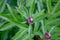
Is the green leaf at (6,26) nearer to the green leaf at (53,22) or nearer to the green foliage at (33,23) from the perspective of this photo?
the green foliage at (33,23)

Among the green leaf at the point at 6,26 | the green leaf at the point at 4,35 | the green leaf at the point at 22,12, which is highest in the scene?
the green leaf at the point at 22,12

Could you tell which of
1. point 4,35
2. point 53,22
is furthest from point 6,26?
point 53,22

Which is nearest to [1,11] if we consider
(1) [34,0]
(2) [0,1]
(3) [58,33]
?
(2) [0,1]

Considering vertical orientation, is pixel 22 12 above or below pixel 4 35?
above

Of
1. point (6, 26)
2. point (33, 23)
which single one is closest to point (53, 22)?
point (33, 23)

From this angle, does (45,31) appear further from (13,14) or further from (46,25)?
(13,14)

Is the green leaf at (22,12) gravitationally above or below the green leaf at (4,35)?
above

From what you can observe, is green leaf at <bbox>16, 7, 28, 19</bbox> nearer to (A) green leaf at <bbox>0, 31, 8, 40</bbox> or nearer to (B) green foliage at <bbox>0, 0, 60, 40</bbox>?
(B) green foliage at <bbox>0, 0, 60, 40</bbox>

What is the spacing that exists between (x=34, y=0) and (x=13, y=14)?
0.37 feet

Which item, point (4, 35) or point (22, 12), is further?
point (4, 35)

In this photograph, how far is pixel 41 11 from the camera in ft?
2.46

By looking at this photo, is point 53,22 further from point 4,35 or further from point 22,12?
point 4,35

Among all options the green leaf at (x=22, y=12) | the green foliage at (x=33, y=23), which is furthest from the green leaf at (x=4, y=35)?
the green leaf at (x=22, y=12)

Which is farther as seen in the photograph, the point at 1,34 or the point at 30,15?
the point at 1,34
